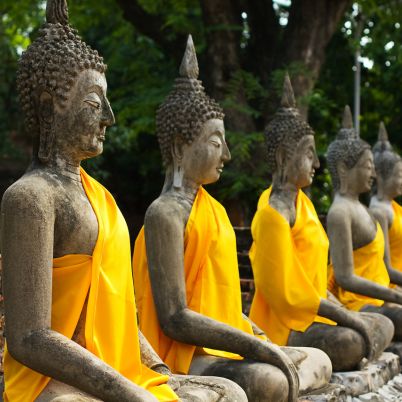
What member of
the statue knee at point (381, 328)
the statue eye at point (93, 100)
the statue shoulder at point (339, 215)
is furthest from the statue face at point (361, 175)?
the statue eye at point (93, 100)

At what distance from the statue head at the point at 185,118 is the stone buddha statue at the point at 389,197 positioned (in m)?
3.82

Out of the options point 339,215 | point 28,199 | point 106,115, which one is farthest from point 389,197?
point 28,199

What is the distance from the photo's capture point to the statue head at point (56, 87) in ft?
13.8

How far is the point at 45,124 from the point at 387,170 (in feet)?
20.1

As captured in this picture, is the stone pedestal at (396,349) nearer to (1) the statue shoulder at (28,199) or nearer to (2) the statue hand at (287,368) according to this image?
(2) the statue hand at (287,368)

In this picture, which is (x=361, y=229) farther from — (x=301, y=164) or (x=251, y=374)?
(x=251, y=374)

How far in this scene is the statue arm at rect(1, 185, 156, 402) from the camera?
3.82 m

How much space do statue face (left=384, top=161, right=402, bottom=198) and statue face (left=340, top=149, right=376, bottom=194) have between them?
131 centimetres

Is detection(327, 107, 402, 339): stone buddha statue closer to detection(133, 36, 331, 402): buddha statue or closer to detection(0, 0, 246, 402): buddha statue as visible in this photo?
detection(133, 36, 331, 402): buddha statue

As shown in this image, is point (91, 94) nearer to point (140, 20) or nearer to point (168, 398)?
point (168, 398)

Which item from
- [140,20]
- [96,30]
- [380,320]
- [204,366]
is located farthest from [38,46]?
[96,30]

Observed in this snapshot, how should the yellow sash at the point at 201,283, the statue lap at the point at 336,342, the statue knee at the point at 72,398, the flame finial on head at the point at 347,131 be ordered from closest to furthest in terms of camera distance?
the statue knee at the point at 72,398
the yellow sash at the point at 201,283
the statue lap at the point at 336,342
the flame finial on head at the point at 347,131

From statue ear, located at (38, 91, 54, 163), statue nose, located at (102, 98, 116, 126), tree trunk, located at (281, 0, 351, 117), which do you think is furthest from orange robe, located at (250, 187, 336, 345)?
tree trunk, located at (281, 0, 351, 117)

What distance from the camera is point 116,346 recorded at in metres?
4.19
